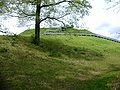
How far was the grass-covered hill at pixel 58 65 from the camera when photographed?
904 inches

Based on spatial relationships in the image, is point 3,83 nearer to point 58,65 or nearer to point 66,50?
point 58,65

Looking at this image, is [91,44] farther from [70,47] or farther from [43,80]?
→ [43,80]

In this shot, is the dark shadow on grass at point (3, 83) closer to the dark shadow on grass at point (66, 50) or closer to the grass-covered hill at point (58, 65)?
the grass-covered hill at point (58, 65)

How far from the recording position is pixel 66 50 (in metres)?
40.0

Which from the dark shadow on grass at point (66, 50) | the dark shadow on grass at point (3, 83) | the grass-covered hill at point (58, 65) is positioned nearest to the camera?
the dark shadow on grass at point (3, 83)

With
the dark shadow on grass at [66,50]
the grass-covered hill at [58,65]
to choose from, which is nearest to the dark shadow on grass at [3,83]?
the grass-covered hill at [58,65]

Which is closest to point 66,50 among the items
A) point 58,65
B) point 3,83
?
point 58,65

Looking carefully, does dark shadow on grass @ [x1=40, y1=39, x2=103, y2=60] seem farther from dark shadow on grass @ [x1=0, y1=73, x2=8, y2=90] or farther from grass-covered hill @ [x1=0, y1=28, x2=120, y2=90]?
dark shadow on grass @ [x1=0, y1=73, x2=8, y2=90]

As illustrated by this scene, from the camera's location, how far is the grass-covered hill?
22964mm

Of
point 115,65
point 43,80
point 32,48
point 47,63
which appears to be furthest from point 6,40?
point 43,80

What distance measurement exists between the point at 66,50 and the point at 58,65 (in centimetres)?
967

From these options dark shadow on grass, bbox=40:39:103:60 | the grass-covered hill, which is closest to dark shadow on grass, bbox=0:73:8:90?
the grass-covered hill

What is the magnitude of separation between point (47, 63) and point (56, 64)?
0.81m

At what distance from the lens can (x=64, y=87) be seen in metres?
22.9
